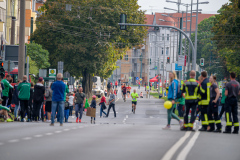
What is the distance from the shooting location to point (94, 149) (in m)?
11.1

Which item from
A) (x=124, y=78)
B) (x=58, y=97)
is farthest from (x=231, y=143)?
(x=124, y=78)

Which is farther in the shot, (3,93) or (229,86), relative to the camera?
(3,93)

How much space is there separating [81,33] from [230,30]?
661 inches

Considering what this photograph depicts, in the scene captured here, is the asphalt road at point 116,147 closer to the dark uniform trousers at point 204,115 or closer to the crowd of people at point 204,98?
the crowd of people at point 204,98

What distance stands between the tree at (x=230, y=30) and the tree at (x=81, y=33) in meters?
10.7

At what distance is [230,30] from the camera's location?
46.5m

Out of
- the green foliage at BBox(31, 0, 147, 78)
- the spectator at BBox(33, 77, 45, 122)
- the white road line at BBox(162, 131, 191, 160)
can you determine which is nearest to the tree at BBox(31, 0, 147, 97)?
the green foliage at BBox(31, 0, 147, 78)

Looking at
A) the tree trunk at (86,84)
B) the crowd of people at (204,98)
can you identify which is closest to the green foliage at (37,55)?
the tree trunk at (86,84)

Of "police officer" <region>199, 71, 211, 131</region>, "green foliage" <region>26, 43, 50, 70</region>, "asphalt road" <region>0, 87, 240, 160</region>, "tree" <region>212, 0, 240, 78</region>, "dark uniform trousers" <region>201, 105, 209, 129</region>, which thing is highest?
"tree" <region>212, 0, 240, 78</region>

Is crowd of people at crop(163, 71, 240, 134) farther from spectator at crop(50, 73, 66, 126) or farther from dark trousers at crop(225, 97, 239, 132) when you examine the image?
spectator at crop(50, 73, 66, 126)

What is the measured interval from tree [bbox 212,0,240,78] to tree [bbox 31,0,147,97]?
35.1ft

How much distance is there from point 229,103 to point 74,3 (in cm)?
4276

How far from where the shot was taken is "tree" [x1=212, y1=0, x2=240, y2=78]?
4609cm

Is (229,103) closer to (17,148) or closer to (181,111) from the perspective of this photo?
(17,148)
